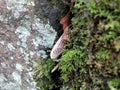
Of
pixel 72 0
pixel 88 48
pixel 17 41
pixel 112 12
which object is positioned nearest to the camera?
pixel 112 12

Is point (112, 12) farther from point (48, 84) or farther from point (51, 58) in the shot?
point (48, 84)

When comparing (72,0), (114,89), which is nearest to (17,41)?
(72,0)

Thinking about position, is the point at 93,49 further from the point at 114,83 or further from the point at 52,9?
the point at 52,9

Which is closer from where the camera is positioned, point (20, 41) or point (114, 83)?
point (114, 83)

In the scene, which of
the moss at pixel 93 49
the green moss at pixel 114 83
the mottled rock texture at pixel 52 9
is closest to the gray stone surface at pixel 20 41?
the mottled rock texture at pixel 52 9

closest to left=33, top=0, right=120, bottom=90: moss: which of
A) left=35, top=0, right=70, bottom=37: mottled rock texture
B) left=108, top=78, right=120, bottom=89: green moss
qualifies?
left=108, top=78, right=120, bottom=89: green moss

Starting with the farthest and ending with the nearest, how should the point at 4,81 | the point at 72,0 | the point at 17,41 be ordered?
the point at 4,81 → the point at 17,41 → the point at 72,0

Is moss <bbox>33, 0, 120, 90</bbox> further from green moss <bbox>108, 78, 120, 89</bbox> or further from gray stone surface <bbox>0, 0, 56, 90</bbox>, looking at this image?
gray stone surface <bbox>0, 0, 56, 90</bbox>

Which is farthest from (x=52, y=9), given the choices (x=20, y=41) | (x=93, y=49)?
(x=93, y=49)
